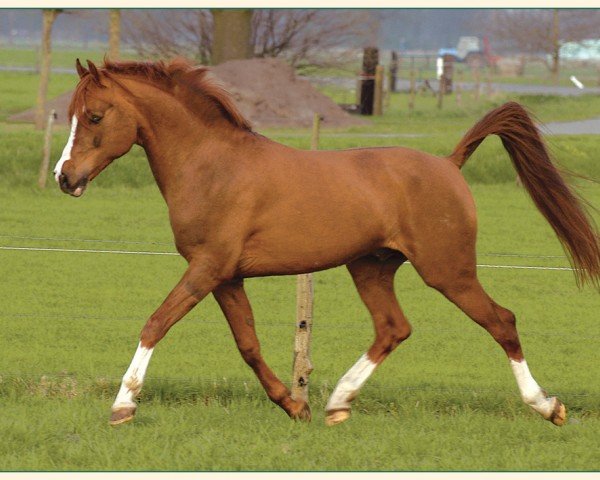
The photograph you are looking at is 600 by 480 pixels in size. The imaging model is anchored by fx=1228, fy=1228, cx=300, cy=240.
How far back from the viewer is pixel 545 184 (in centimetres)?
717

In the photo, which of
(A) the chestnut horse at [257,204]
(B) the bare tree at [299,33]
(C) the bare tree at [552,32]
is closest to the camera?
(A) the chestnut horse at [257,204]

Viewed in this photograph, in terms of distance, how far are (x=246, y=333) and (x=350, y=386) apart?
64 cm

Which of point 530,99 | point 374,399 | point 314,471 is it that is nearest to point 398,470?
point 314,471

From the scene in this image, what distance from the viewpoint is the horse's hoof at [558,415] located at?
657cm

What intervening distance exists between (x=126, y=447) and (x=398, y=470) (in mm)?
1279

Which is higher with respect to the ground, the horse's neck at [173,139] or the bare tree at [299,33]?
the horse's neck at [173,139]

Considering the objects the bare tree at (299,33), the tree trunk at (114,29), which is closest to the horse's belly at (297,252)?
the tree trunk at (114,29)

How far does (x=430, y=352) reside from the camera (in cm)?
968

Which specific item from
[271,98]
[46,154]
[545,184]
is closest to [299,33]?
[271,98]

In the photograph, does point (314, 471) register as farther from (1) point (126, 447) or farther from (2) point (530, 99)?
(2) point (530, 99)

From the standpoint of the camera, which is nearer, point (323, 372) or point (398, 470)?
point (398, 470)

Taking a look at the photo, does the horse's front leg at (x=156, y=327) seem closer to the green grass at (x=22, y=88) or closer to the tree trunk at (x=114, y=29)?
the tree trunk at (x=114, y=29)

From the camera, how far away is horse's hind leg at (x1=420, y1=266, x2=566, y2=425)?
21.6 feet

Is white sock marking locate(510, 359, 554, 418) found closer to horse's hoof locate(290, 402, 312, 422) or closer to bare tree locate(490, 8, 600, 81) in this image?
horse's hoof locate(290, 402, 312, 422)
